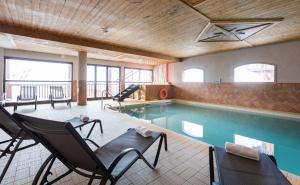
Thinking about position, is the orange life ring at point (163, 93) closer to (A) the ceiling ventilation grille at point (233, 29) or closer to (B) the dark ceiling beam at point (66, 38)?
(B) the dark ceiling beam at point (66, 38)

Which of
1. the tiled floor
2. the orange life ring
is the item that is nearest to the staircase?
the orange life ring

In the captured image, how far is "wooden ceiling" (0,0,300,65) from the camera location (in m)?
3.06

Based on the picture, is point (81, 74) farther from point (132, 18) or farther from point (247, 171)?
point (247, 171)

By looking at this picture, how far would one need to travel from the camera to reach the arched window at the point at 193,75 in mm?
8715

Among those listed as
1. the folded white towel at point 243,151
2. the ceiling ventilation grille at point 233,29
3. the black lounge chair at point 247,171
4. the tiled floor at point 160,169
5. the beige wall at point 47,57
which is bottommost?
the tiled floor at point 160,169

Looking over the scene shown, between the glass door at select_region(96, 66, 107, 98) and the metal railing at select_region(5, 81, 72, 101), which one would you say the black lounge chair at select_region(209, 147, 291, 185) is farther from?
the glass door at select_region(96, 66, 107, 98)

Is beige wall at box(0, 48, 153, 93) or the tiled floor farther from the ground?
beige wall at box(0, 48, 153, 93)

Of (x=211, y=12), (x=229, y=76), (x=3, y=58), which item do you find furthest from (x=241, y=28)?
(x=3, y=58)

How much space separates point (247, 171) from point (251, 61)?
22.0 ft

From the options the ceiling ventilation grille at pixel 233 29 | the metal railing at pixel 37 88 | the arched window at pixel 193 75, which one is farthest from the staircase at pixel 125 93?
the ceiling ventilation grille at pixel 233 29

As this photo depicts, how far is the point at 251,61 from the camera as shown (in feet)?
21.8

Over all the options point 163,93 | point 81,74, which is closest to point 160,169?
point 81,74

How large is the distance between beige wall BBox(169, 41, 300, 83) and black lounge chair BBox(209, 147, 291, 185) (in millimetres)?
5942

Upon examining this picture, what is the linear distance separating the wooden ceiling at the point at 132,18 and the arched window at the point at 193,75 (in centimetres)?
339
